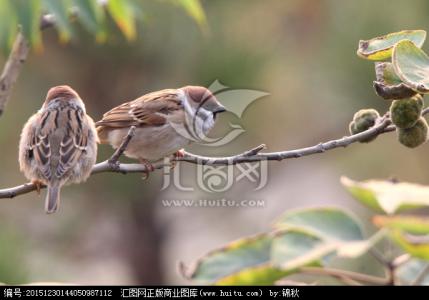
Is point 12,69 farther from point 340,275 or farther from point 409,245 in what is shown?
point 409,245

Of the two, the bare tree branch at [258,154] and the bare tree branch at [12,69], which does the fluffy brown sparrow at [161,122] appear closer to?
the bare tree branch at [258,154]

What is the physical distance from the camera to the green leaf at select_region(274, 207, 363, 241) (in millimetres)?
981

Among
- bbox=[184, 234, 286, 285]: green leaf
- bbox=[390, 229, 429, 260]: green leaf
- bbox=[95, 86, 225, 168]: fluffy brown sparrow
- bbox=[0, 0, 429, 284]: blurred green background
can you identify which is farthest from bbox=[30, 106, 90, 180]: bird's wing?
bbox=[390, 229, 429, 260]: green leaf

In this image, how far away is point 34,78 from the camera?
15.9 ft

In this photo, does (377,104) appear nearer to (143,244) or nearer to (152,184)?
(152,184)

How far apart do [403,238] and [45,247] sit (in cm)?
459

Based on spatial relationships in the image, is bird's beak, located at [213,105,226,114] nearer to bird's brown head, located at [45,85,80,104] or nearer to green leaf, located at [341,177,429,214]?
bird's brown head, located at [45,85,80,104]

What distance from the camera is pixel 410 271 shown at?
1.16 meters

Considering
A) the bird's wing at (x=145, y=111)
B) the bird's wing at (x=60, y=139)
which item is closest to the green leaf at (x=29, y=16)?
the bird's wing at (x=60, y=139)

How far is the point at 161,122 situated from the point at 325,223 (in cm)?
230

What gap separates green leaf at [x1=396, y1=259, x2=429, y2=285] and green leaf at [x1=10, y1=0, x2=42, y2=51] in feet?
3.96

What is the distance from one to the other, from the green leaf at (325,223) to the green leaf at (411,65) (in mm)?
454
